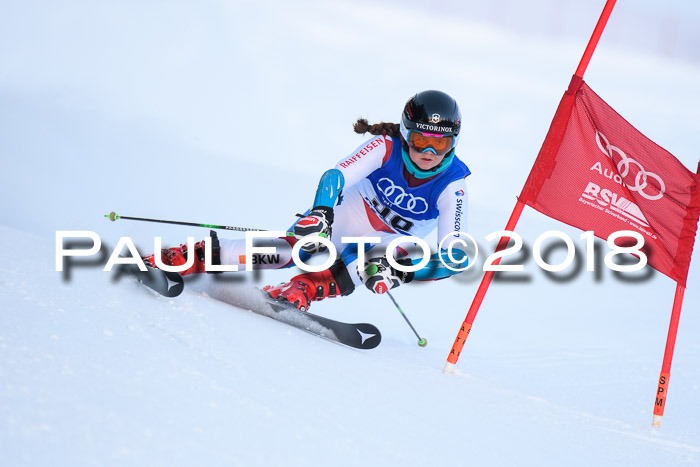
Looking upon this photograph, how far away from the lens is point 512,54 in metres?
14.0

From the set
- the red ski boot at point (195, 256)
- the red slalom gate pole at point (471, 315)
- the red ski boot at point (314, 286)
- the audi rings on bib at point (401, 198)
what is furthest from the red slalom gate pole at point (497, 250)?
the red ski boot at point (195, 256)

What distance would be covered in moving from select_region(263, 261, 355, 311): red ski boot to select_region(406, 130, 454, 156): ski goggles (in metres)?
0.77

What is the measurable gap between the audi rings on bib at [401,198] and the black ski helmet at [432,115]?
1.28 ft

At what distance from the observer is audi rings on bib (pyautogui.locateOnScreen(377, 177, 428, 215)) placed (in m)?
3.39

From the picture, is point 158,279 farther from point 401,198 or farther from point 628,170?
point 628,170

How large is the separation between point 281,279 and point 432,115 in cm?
230

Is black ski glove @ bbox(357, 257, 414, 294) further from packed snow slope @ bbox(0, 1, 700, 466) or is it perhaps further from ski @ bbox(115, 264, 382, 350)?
packed snow slope @ bbox(0, 1, 700, 466)

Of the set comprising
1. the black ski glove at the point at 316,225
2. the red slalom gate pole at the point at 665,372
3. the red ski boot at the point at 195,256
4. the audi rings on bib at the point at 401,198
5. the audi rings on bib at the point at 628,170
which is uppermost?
the audi rings on bib at the point at 628,170

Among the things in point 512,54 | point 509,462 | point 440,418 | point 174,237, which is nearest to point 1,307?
point 440,418

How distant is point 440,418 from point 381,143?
155 centimetres

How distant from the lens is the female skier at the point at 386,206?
3045mm

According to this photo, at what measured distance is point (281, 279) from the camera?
16.3ft

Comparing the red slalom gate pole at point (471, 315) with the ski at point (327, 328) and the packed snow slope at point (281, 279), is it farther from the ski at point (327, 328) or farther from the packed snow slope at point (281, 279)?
the ski at point (327, 328)

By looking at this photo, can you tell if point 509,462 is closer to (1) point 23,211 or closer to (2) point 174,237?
(2) point 174,237
